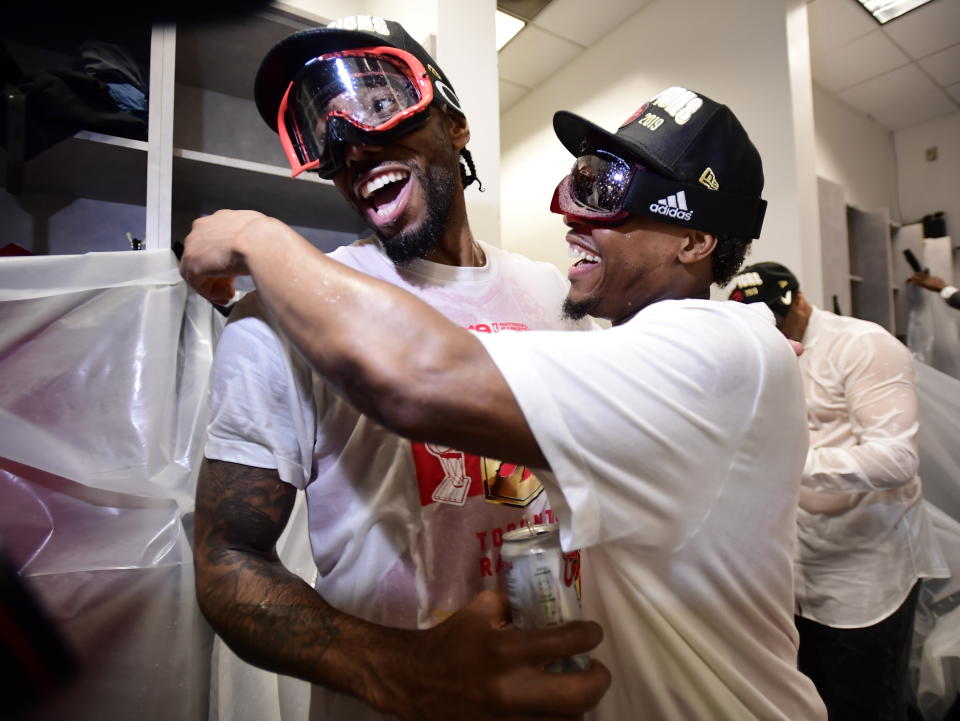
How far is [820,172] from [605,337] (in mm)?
4723

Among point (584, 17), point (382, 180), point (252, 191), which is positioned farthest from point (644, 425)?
point (584, 17)

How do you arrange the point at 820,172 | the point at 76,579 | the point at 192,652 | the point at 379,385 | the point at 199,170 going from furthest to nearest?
1. the point at 820,172
2. the point at 199,170
3. the point at 192,652
4. the point at 76,579
5. the point at 379,385

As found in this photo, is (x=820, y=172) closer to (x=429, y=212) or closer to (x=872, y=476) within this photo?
(x=872, y=476)

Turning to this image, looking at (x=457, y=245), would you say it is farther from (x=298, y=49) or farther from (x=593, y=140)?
(x=298, y=49)

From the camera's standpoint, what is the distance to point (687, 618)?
0.70 meters

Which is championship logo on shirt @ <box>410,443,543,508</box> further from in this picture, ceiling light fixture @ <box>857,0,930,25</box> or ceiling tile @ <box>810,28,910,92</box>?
ceiling tile @ <box>810,28,910,92</box>

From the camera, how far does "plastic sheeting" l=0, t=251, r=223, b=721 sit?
949 mm

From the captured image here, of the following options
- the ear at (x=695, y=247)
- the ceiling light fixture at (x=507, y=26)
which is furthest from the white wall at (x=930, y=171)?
the ear at (x=695, y=247)

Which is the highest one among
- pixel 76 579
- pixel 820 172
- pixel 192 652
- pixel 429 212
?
pixel 820 172

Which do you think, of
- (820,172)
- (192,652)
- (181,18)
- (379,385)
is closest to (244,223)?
(181,18)

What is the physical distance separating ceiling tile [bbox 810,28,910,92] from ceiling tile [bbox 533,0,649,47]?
5.65 feet

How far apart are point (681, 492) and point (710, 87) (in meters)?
2.94

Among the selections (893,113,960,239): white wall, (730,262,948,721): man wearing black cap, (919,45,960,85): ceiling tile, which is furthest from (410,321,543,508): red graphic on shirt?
(893,113,960,239): white wall

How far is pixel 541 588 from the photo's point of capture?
0.59 meters
